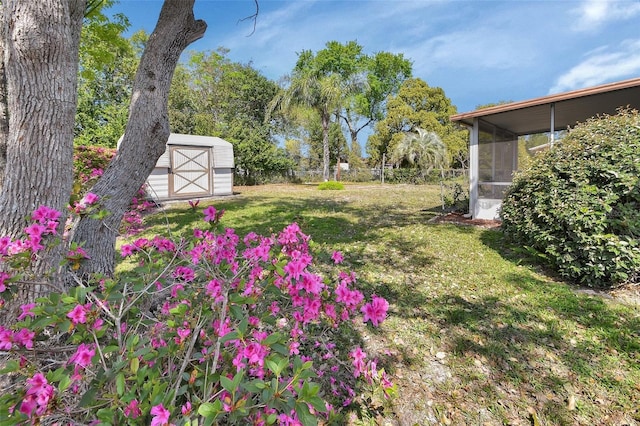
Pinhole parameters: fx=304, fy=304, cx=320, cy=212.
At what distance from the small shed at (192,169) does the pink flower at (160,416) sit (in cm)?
1170

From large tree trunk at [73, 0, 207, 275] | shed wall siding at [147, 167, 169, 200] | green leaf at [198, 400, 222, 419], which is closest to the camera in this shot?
green leaf at [198, 400, 222, 419]

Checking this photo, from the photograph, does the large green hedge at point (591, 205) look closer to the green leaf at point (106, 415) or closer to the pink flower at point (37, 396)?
the green leaf at point (106, 415)

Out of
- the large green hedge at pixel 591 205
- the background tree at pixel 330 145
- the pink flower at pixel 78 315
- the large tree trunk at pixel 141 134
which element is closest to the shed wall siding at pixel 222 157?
the large tree trunk at pixel 141 134

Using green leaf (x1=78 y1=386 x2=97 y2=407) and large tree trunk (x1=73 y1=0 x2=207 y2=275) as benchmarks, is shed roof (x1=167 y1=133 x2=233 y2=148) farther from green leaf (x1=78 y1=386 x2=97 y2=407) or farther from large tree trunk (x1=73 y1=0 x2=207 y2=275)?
green leaf (x1=78 y1=386 x2=97 y2=407)

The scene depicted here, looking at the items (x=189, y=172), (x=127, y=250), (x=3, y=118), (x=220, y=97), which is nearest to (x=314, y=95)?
(x=220, y=97)

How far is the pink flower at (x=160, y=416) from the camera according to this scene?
0.84 meters

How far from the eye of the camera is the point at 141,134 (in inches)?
98.0

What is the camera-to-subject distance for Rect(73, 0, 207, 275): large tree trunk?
246 cm

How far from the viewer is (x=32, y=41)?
1726 millimetres

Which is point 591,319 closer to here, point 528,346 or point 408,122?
point 528,346

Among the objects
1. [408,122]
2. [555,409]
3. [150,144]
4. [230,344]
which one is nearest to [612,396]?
[555,409]

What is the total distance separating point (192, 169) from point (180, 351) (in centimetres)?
1231

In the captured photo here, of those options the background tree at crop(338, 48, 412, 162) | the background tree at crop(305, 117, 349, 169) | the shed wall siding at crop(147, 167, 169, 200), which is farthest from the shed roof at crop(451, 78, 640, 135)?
the background tree at crop(338, 48, 412, 162)

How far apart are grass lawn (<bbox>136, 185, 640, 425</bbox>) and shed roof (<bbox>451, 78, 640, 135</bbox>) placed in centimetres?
373
